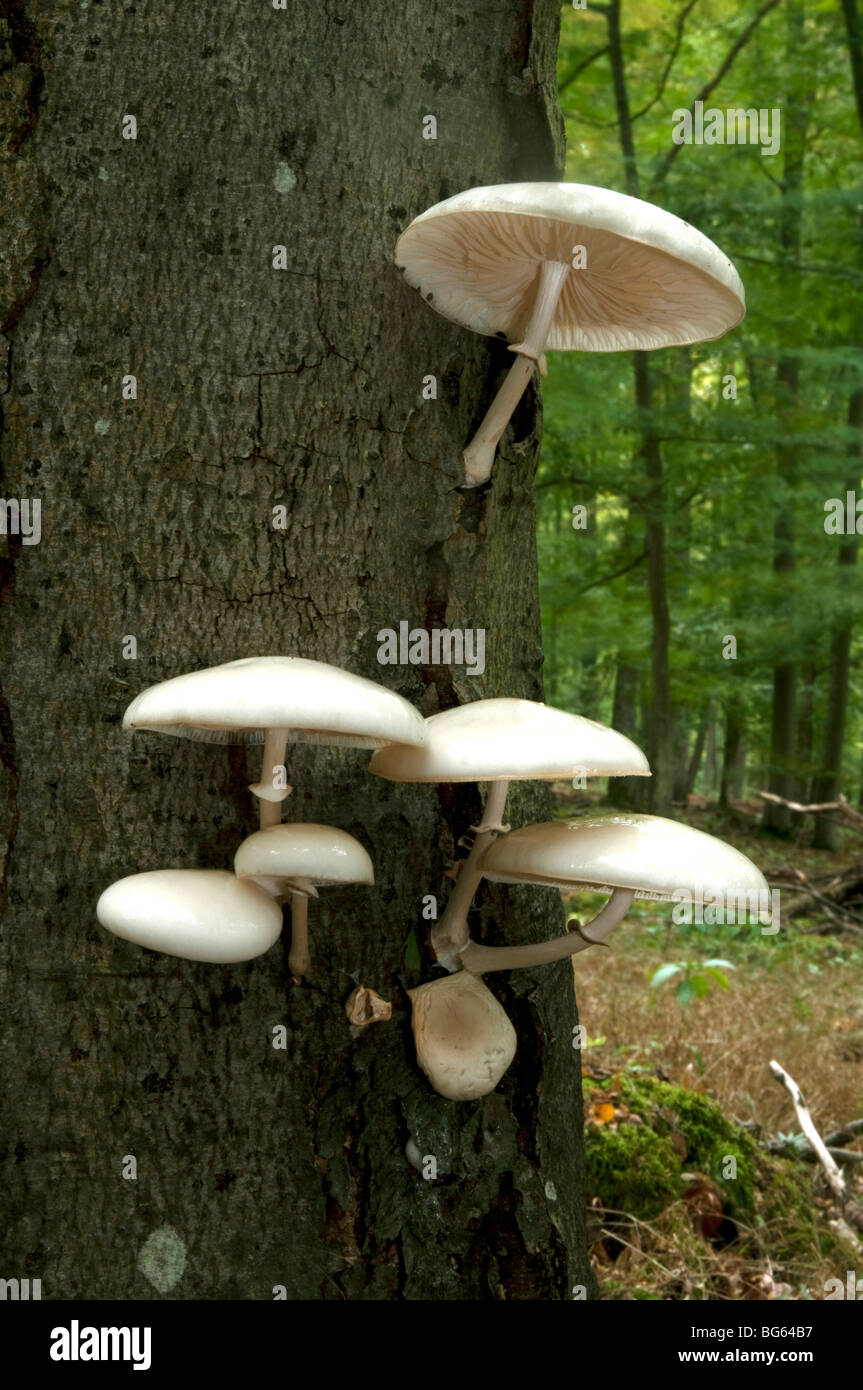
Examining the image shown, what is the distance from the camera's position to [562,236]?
7.11ft

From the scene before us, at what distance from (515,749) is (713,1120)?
10.6ft

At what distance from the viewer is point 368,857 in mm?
1874

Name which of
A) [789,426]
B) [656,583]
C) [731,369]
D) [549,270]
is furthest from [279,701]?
[731,369]

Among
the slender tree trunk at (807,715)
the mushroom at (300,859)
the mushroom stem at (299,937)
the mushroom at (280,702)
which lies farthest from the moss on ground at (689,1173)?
the slender tree trunk at (807,715)

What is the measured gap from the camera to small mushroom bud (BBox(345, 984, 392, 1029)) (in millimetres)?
2055

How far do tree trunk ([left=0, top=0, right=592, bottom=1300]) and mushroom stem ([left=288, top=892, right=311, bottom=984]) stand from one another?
0.04 m

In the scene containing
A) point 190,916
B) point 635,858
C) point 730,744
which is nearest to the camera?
point 190,916

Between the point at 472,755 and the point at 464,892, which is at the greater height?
the point at 472,755

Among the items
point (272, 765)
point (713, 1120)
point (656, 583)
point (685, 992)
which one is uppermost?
point (656, 583)

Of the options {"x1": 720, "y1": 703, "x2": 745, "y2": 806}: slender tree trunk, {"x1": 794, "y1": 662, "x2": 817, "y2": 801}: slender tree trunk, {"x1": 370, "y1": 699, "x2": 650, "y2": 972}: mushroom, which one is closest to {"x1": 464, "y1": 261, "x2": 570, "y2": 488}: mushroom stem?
{"x1": 370, "y1": 699, "x2": 650, "y2": 972}: mushroom

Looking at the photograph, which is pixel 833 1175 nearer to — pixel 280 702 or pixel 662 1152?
pixel 662 1152

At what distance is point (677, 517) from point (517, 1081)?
39.0 ft

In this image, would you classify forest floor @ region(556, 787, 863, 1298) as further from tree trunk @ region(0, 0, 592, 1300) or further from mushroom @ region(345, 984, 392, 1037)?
mushroom @ region(345, 984, 392, 1037)

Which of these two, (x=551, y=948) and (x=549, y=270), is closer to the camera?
(x=551, y=948)
